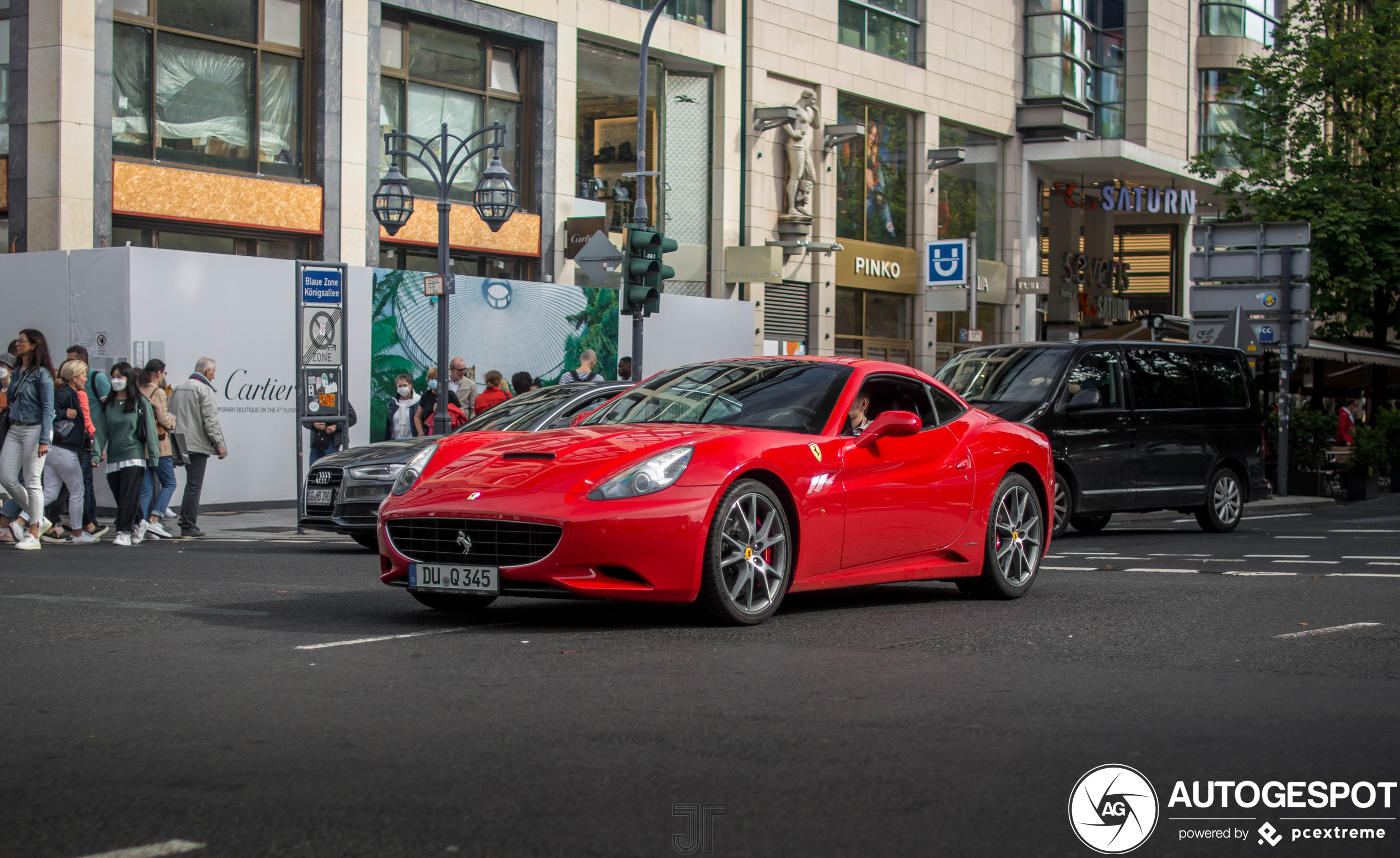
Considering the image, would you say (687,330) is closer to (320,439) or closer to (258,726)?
(320,439)

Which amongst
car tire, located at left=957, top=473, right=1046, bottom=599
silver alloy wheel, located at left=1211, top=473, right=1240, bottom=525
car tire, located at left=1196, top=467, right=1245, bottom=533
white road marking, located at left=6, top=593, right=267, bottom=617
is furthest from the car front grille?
silver alloy wheel, located at left=1211, top=473, right=1240, bottom=525

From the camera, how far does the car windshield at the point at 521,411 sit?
13.0m

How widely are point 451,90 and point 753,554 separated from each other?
1969 cm

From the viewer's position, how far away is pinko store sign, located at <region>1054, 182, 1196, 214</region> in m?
42.2

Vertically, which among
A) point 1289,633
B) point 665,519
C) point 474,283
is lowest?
point 1289,633

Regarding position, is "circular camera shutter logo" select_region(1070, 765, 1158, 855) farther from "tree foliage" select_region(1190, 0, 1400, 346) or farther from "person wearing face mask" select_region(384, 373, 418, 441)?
"tree foliage" select_region(1190, 0, 1400, 346)

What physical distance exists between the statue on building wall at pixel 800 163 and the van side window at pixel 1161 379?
16571mm

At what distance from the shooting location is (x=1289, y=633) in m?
7.88

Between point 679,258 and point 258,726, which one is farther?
point 679,258

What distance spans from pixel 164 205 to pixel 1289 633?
17.8 meters

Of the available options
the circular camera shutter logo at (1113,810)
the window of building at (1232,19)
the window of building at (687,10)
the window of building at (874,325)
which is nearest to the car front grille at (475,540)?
A: the circular camera shutter logo at (1113,810)

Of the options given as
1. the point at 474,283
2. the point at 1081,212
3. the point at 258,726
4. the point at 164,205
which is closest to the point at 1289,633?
the point at 258,726

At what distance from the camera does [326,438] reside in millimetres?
17641

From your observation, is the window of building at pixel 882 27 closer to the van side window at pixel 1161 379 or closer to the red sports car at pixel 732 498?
the van side window at pixel 1161 379
